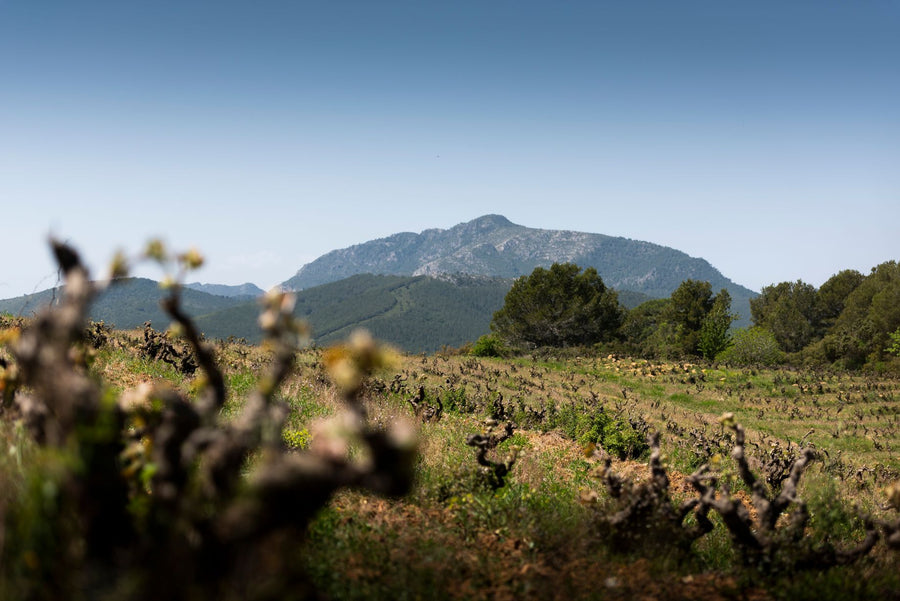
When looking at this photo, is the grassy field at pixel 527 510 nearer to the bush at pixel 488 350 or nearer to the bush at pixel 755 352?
the bush at pixel 488 350

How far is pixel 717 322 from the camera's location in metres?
56.4

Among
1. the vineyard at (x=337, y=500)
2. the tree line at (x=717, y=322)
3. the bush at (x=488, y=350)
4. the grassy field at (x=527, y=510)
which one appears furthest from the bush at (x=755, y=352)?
the vineyard at (x=337, y=500)

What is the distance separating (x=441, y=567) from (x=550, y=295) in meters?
53.4

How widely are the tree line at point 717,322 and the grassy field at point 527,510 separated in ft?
75.3

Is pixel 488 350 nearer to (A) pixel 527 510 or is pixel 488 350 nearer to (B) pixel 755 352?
(A) pixel 527 510

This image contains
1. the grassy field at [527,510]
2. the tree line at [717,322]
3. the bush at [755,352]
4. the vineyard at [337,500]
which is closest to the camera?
the vineyard at [337,500]

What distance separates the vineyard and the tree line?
27105mm

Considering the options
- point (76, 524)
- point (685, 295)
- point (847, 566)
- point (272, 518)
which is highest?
point (685, 295)

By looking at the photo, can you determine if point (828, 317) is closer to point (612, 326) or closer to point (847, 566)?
point (612, 326)

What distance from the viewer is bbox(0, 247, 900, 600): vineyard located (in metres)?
2.31

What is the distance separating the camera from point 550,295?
56531mm

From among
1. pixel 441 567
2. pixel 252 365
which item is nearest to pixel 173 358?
pixel 252 365

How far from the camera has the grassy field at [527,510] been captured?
420cm

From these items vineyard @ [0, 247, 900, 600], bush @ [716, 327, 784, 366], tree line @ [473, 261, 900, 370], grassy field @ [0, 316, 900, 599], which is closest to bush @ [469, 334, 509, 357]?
tree line @ [473, 261, 900, 370]
